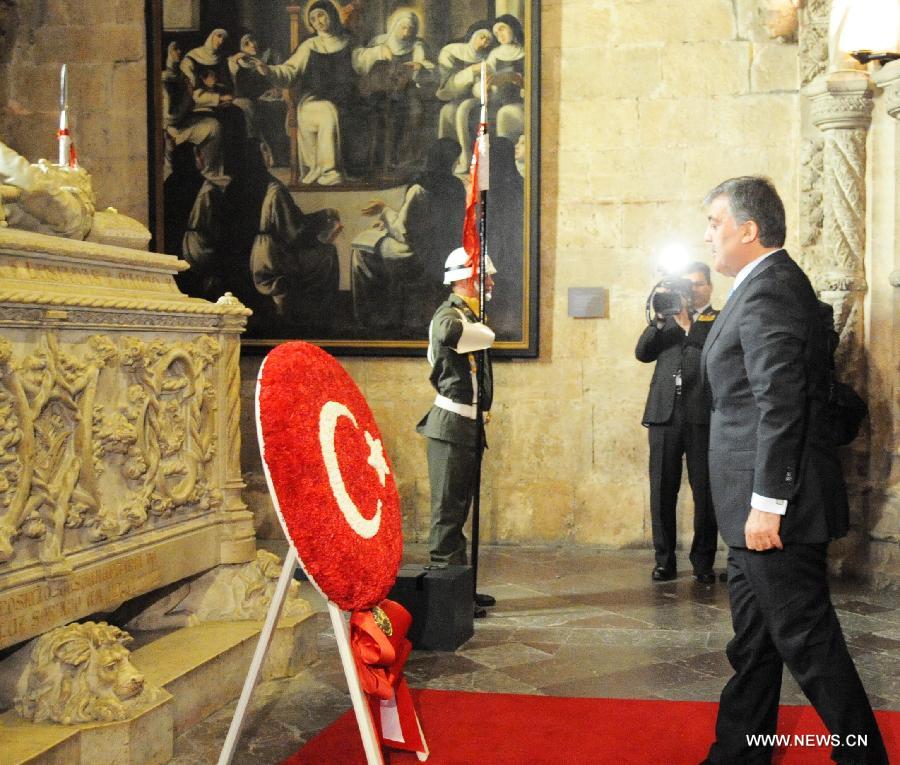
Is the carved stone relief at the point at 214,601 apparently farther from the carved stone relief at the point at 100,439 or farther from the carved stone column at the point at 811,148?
the carved stone column at the point at 811,148

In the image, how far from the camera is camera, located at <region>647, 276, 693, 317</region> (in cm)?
663

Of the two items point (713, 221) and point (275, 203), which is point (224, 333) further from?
point (275, 203)

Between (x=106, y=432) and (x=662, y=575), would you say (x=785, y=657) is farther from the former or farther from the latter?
(x=662, y=575)

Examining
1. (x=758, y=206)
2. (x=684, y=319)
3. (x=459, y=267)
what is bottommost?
(x=684, y=319)

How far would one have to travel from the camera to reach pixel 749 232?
3240mm

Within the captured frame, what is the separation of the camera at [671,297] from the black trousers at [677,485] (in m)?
0.52

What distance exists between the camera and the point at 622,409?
7.75 meters

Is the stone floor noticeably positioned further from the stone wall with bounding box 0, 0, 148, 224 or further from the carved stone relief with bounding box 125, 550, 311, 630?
the stone wall with bounding box 0, 0, 148, 224

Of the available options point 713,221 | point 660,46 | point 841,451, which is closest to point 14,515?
point 713,221

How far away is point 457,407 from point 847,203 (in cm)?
280

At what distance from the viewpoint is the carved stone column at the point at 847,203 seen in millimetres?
6699

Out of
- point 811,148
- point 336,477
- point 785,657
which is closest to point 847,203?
point 811,148

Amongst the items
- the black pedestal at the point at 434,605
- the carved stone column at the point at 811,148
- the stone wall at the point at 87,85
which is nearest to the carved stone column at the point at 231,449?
the black pedestal at the point at 434,605

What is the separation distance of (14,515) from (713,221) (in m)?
2.22
